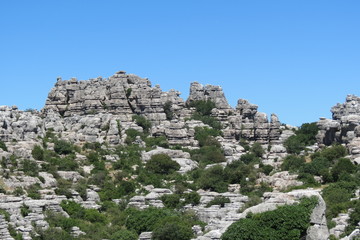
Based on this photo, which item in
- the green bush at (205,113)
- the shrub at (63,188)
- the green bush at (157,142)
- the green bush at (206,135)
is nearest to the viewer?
the shrub at (63,188)

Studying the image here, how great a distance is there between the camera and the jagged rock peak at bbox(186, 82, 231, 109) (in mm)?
110325

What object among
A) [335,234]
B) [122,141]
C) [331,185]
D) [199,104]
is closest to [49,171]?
[122,141]

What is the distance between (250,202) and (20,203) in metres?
15.5

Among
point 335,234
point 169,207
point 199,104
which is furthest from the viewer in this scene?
point 199,104

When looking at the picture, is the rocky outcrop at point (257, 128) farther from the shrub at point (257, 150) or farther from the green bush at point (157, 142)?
the green bush at point (157, 142)

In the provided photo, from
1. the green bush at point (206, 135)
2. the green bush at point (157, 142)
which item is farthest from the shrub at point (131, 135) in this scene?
the green bush at point (206, 135)

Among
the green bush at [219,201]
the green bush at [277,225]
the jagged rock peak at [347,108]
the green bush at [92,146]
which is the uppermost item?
the jagged rock peak at [347,108]

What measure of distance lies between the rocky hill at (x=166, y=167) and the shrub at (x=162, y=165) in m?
0.11

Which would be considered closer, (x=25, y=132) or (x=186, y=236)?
(x=186, y=236)

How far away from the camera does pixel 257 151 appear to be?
92.1 meters

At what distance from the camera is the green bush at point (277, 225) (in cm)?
4656

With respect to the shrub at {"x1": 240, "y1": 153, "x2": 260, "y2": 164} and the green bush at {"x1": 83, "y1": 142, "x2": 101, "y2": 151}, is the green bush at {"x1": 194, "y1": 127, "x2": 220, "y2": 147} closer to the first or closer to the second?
the shrub at {"x1": 240, "y1": 153, "x2": 260, "y2": 164}

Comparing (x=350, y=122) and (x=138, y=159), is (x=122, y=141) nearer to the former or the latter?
(x=138, y=159)

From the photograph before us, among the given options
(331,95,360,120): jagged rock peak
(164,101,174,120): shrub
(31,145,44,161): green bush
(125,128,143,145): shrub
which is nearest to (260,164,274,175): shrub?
(125,128,143,145): shrub
